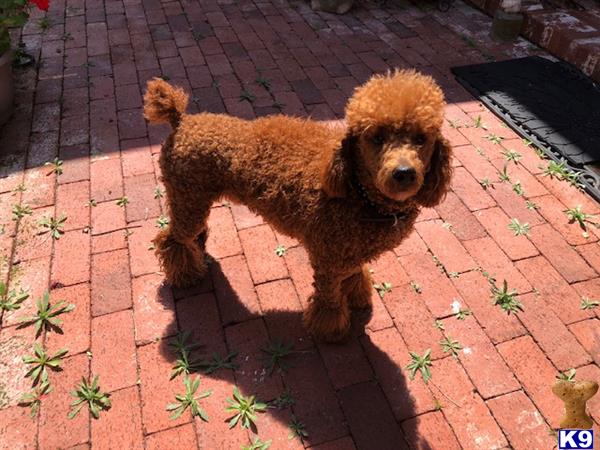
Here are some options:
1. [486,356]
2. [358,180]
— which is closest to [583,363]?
[486,356]

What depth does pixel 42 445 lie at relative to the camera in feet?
8.27

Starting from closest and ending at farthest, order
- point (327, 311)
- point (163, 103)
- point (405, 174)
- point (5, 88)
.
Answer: point (405, 174) → point (163, 103) → point (327, 311) → point (5, 88)

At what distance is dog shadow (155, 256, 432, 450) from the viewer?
262cm

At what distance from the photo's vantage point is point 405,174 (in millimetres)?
1979

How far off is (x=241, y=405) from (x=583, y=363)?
2.18 metres

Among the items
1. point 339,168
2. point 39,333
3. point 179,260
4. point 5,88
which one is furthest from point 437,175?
point 5,88

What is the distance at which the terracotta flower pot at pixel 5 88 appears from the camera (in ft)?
14.8

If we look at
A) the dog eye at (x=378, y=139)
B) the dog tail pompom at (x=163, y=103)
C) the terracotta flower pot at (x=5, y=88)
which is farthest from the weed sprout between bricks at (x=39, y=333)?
the dog eye at (x=378, y=139)

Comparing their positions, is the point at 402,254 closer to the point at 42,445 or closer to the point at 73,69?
the point at 42,445

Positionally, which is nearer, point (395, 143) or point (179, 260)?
point (395, 143)

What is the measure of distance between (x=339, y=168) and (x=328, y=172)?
0.20ft

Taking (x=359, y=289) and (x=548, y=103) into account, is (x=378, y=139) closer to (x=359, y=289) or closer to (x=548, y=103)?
(x=359, y=289)

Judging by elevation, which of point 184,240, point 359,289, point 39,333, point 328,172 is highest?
point 328,172

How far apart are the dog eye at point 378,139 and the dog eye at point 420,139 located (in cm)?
15
